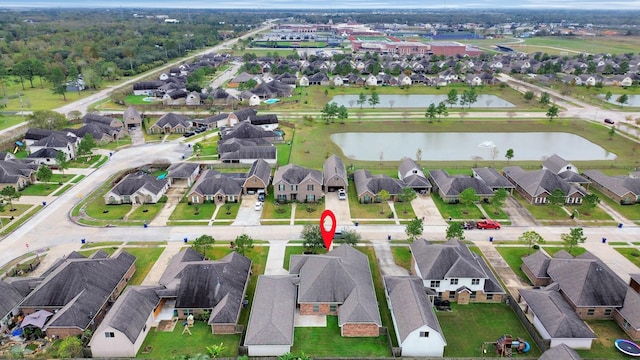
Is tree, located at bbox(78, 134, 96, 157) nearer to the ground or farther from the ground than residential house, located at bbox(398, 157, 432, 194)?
nearer to the ground

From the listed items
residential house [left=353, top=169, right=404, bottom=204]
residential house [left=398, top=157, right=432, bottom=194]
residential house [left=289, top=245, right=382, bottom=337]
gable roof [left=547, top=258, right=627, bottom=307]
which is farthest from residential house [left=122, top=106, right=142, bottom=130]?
gable roof [left=547, top=258, right=627, bottom=307]

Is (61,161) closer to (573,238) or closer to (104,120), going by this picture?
(104,120)

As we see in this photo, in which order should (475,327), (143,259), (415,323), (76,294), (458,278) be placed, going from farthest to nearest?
1. (143,259)
2. (458,278)
3. (76,294)
4. (475,327)
5. (415,323)

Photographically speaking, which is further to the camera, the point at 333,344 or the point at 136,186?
the point at 136,186

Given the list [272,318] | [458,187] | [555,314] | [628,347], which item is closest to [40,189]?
[272,318]

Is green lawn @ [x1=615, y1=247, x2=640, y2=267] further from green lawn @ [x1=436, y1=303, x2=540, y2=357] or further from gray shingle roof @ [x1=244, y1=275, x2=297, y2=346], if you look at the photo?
gray shingle roof @ [x1=244, y1=275, x2=297, y2=346]

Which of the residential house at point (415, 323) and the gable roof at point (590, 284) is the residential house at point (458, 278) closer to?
the residential house at point (415, 323)

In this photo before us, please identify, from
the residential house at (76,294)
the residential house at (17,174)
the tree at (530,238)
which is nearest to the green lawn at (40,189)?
the residential house at (17,174)
